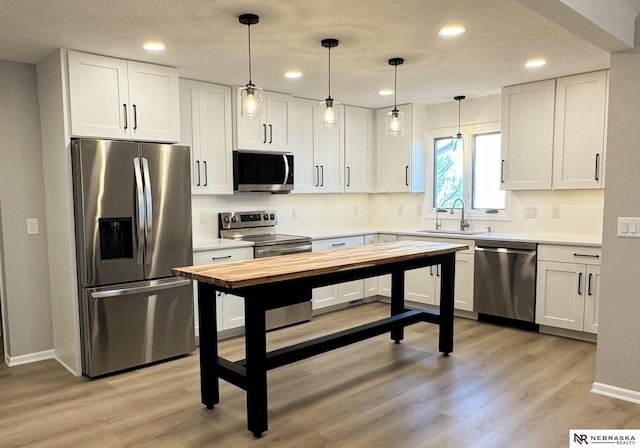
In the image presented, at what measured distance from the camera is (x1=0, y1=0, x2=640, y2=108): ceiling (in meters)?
2.69

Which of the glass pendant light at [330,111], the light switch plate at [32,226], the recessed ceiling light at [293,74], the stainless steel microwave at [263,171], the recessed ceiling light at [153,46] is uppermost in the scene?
the recessed ceiling light at [293,74]

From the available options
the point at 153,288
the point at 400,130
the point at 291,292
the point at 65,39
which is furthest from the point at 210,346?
the point at 65,39

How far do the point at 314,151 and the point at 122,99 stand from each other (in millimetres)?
2345

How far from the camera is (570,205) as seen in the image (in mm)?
4766

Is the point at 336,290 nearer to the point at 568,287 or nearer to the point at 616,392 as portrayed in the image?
the point at 568,287

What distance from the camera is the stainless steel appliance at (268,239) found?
4594 mm

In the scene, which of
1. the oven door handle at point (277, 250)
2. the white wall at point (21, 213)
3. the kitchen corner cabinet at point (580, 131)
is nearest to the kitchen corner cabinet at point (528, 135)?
the kitchen corner cabinet at point (580, 131)

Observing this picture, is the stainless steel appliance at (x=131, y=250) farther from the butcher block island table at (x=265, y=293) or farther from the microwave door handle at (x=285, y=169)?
the microwave door handle at (x=285, y=169)

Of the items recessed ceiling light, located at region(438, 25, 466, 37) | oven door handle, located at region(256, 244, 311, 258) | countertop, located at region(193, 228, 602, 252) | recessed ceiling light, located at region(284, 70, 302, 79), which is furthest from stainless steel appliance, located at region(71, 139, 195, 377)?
recessed ceiling light, located at region(438, 25, 466, 37)

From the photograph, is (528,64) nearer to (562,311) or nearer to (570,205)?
(570,205)

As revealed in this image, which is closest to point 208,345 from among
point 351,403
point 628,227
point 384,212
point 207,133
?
point 351,403

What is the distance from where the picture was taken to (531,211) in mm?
5023

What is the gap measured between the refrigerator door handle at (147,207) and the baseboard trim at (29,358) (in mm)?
1297

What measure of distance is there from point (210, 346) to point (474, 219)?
11.8 feet
